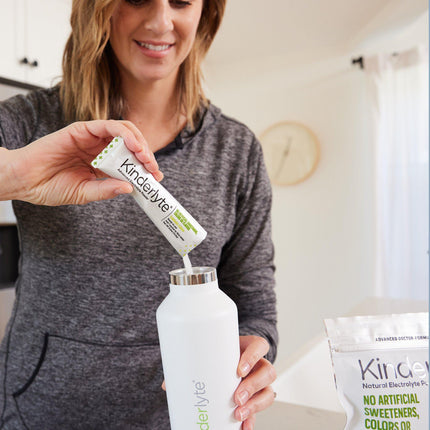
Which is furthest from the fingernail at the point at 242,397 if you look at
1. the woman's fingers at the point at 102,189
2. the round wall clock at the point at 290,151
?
the round wall clock at the point at 290,151

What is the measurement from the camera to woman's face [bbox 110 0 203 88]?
78cm

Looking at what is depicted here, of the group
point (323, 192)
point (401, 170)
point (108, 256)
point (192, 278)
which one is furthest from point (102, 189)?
point (323, 192)

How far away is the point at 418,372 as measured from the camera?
0.47 meters

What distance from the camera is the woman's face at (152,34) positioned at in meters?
0.78

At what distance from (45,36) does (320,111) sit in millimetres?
1856

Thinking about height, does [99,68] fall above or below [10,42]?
below

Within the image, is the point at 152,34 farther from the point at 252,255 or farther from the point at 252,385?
the point at 252,385

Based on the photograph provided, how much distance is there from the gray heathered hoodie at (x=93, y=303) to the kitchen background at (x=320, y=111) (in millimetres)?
1673

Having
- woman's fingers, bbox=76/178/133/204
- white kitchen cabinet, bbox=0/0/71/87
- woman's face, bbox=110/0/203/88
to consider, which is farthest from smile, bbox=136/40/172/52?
white kitchen cabinet, bbox=0/0/71/87

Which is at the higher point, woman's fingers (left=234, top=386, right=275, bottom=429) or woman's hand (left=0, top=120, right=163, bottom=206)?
woman's hand (left=0, top=120, right=163, bottom=206)

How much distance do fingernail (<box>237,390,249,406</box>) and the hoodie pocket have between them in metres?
0.39

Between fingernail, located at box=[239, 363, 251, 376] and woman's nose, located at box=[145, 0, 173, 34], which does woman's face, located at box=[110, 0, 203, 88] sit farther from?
fingernail, located at box=[239, 363, 251, 376]

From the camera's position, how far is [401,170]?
2816mm

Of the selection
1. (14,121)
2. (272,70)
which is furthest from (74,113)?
(272,70)
